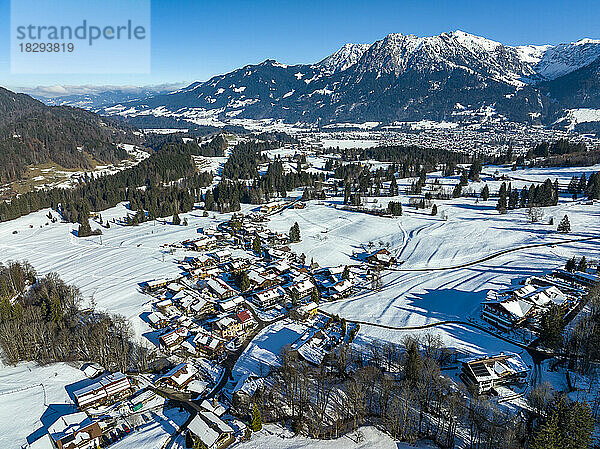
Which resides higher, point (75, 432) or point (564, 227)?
point (564, 227)

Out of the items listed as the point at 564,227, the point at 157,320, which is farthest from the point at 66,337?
the point at 564,227

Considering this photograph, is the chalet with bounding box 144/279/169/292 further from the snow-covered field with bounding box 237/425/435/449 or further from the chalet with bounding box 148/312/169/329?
the snow-covered field with bounding box 237/425/435/449

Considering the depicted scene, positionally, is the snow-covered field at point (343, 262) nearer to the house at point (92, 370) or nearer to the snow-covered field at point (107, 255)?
the snow-covered field at point (107, 255)

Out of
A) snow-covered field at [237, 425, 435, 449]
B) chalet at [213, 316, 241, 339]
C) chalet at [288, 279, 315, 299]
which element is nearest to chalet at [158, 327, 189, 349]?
chalet at [213, 316, 241, 339]

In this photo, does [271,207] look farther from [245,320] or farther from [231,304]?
[245,320]

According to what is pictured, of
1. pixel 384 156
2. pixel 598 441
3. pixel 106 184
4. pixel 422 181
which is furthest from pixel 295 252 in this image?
pixel 384 156
